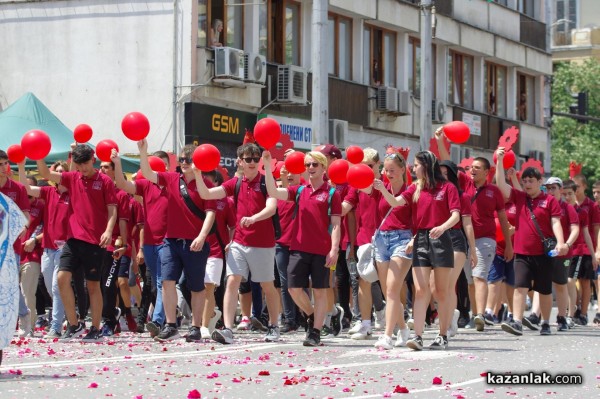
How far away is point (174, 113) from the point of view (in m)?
27.1

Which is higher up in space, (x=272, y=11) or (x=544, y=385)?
(x=272, y=11)

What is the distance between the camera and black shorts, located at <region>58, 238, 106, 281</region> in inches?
562

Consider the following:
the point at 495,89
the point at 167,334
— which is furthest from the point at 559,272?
the point at 495,89

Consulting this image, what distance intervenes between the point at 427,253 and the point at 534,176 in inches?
136

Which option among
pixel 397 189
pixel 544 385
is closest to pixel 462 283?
pixel 397 189

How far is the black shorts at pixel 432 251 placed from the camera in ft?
43.7

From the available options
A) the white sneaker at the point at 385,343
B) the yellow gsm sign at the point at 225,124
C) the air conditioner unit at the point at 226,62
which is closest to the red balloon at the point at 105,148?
the white sneaker at the point at 385,343

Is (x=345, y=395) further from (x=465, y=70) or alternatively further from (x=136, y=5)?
(x=465, y=70)

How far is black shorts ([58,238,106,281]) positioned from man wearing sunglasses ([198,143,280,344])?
4.38 ft

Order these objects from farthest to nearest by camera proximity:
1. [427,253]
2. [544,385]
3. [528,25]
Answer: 1. [528,25]
2. [427,253]
3. [544,385]

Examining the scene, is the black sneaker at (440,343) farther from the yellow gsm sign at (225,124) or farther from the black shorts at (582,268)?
the yellow gsm sign at (225,124)

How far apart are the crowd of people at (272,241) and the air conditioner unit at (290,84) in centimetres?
1319

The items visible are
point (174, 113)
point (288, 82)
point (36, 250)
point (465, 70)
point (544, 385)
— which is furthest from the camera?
point (465, 70)

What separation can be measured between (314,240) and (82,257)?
7.70ft
